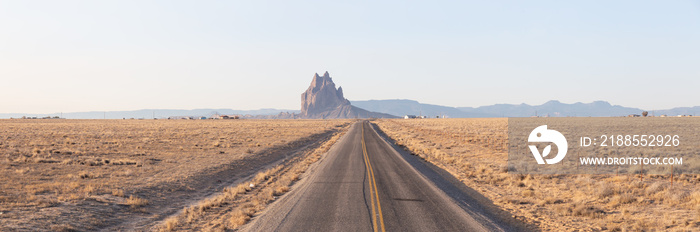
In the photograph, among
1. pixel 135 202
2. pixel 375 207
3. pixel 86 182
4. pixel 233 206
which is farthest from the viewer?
pixel 86 182

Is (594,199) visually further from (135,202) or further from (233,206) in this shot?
(135,202)

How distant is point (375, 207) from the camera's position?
15.3 m

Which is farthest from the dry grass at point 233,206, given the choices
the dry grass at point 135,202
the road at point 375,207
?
the dry grass at point 135,202

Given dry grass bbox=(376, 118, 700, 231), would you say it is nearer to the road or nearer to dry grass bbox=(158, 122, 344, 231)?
the road

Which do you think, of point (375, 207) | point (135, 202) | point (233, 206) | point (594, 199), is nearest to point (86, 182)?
point (135, 202)

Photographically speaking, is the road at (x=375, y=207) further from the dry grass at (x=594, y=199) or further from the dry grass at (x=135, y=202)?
the dry grass at (x=135, y=202)

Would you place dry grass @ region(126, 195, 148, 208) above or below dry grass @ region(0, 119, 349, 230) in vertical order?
below

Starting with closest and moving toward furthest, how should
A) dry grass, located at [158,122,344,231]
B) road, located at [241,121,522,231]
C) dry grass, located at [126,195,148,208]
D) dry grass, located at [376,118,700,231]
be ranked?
1. road, located at [241,121,522,231]
2. dry grass, located at [376,118,700,231]
3. dry grass, located at [158,122,344,231]
4. dry grass, located at [126,195,148,208]

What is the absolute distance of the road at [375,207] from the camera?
13.0 m

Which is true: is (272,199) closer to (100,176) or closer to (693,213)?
(100,176)

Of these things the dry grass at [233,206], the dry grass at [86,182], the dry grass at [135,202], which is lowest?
the dry grass at [233,206]

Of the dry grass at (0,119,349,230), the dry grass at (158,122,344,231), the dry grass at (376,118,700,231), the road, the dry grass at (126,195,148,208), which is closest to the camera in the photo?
the road

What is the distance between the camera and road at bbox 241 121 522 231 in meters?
13.0

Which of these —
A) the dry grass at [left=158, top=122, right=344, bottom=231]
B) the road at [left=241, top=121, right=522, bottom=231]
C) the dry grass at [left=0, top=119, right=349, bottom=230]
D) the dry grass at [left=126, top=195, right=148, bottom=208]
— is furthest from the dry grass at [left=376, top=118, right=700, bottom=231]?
the dry grass at [left=126, top=195, right=148, bottom=208]
